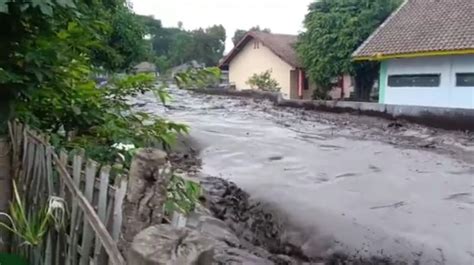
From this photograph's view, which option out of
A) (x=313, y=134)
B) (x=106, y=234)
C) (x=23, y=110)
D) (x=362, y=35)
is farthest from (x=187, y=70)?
(x=362, y=35)

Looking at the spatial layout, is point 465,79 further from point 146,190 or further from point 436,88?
point 146,190

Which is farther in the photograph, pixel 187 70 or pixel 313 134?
pixel 313 134

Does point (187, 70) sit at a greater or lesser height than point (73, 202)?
greater

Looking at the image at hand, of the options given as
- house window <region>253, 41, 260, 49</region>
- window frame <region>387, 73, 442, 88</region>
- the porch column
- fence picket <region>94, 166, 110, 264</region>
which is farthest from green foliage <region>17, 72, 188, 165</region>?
house window <region>253, 41, 260, 49</region>

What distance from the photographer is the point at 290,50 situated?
27.5m

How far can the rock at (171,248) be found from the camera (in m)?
1.12

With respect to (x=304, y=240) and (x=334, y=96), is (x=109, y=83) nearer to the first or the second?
(x=304, y=240)

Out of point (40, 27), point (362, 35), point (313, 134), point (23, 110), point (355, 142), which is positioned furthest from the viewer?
point (362, 35)

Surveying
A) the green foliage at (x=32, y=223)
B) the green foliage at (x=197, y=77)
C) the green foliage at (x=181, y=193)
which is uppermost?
the green foliage at (x=197, y=77)

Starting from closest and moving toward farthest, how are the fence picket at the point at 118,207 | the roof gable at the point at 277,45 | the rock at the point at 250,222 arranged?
the fence picket at the point at 118,207 → the rock at the point at 250,222 → the roof gable at the point at 277,45

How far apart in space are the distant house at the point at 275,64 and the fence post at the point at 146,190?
Result: 22.7 meters

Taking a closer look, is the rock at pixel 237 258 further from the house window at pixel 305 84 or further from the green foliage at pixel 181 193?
the house window at pixel 305 84

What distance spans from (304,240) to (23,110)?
3.23 metres

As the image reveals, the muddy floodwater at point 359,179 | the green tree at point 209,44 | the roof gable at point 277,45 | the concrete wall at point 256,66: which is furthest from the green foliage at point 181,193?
the green tree at point 209,44
